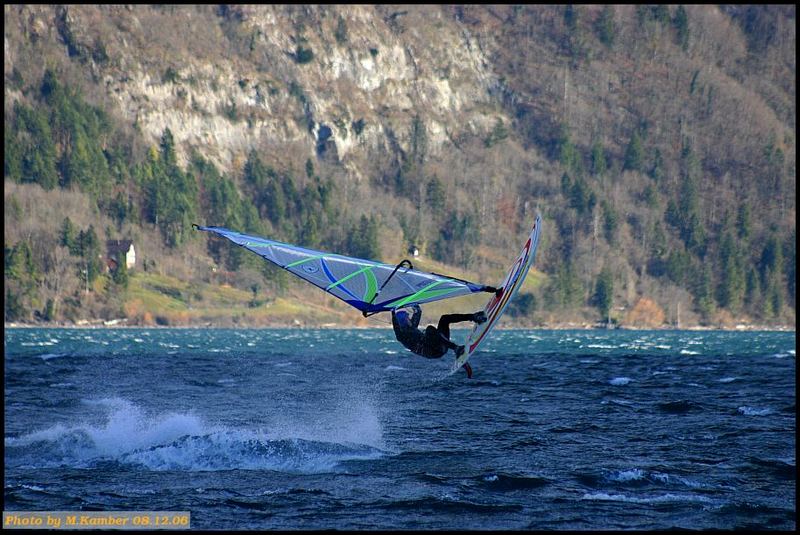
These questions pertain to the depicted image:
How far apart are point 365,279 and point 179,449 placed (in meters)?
5.59

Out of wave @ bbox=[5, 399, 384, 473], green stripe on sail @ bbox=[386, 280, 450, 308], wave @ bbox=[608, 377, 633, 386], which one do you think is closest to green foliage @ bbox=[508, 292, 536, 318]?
wave @ bbox=[608, 377, 633, 386]

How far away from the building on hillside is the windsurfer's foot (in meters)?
128

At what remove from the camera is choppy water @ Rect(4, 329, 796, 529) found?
A: 1853 centimetres

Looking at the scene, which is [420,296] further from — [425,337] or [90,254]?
[90,254]

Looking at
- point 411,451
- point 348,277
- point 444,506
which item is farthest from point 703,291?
point 444,506

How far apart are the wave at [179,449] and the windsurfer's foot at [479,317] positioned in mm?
4252

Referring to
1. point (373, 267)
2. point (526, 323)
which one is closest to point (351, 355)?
point (373, 267)

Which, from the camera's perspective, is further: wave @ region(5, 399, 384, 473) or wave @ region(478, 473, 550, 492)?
wave @ region(5, 399, 384, 473)

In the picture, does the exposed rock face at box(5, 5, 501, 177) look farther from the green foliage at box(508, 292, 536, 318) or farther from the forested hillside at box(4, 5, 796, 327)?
the green foliage at box(508, 292, 536, 318)

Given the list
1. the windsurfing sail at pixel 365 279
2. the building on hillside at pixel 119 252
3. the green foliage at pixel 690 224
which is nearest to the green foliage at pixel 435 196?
the green foliage at pixel 690 224

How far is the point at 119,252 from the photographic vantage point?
14725 cm

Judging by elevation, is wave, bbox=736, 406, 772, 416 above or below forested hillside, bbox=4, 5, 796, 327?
below

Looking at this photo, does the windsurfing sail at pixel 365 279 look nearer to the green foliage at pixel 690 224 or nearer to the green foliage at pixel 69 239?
the green foliage at pixel 69 239

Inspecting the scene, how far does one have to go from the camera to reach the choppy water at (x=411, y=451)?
60.8 ft
